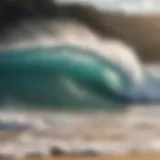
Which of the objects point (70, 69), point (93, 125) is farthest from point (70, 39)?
point (93, 125)

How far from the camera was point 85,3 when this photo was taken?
1224 millimetres

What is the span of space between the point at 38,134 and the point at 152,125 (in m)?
0.30

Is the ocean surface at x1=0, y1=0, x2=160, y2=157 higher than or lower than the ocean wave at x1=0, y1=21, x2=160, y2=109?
lower

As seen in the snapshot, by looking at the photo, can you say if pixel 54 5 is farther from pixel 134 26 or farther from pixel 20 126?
pixel 20 126

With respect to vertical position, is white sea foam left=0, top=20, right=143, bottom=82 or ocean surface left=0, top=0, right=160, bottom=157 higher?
white sea foam left=0, top=20, right=143, bottom=82

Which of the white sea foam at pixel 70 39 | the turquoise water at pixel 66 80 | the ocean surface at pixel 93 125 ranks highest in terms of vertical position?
the white sea foam at pixel 70 39

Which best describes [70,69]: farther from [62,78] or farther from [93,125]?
[93,125]

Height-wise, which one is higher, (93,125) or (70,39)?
(70,39)

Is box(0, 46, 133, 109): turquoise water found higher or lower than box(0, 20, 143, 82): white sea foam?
lower

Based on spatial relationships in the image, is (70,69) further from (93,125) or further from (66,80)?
(93,125)

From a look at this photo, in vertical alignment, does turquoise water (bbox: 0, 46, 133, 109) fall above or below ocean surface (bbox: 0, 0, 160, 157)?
above

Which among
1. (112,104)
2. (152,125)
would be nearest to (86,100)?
(112,104)

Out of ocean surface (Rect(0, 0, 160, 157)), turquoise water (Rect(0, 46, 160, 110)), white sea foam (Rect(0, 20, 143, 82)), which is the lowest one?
ocean surface (Rect(0, 0, 160, 157))

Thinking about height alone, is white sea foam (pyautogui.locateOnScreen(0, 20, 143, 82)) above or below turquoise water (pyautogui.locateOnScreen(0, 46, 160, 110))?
above
